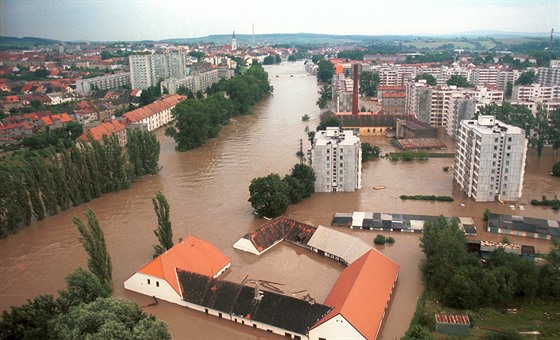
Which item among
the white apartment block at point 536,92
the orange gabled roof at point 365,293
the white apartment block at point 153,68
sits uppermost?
the white apartment block at point 153,68

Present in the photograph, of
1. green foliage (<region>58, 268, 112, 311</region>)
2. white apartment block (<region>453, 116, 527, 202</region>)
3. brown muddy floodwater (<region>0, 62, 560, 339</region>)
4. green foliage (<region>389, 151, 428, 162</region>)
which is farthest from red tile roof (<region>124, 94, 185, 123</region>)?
green foliage (<region>58, 268, 112, 311</region>)

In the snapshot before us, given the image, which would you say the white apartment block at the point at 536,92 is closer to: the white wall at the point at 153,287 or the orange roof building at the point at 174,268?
the orange roof building at the point at 174,268

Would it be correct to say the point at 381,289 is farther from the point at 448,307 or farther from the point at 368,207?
the point at 368,207

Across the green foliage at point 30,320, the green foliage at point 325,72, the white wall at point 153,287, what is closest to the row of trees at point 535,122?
the white wall at point 153,287

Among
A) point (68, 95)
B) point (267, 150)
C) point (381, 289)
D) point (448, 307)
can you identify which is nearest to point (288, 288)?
point (381, 289)

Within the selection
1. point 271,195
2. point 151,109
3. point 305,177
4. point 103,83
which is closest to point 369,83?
point 151,109

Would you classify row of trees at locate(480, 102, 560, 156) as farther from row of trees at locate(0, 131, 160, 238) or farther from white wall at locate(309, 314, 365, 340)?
white wall at locate(309, 314, 365, 340)
